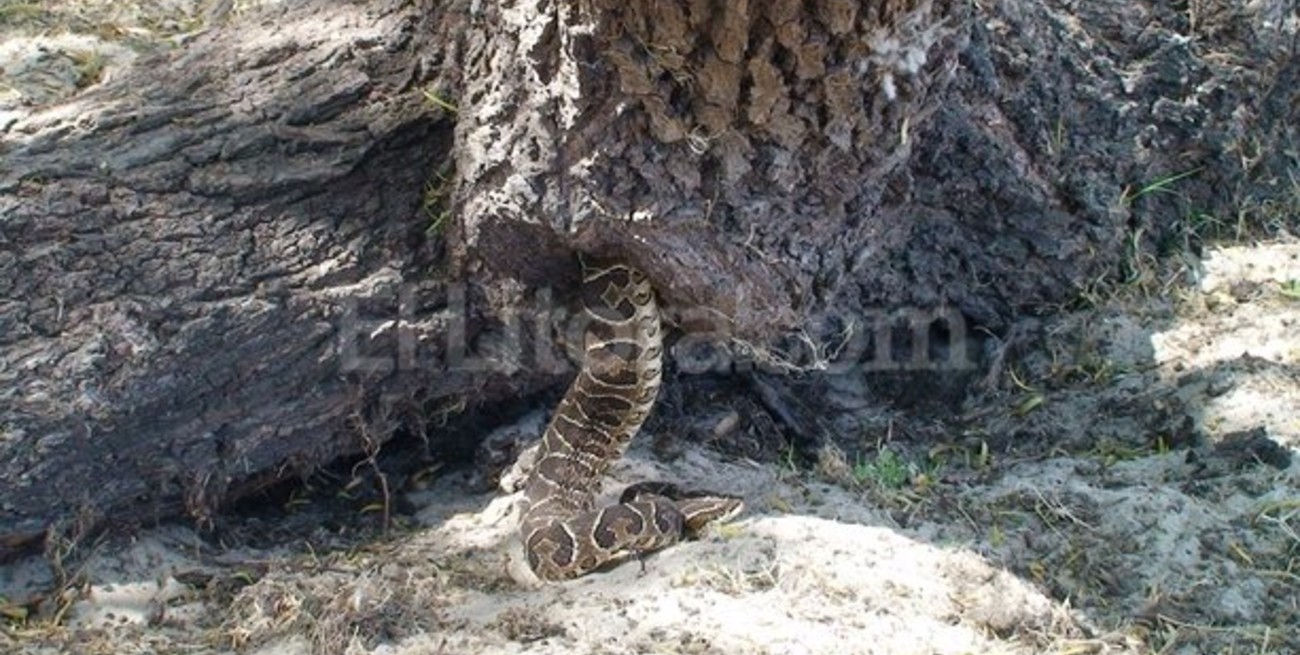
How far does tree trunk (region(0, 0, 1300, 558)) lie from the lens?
418 centimetres

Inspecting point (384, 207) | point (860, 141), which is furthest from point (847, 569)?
point (384, 207)

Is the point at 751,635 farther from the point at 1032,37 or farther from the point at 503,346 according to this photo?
the point at 1032,37

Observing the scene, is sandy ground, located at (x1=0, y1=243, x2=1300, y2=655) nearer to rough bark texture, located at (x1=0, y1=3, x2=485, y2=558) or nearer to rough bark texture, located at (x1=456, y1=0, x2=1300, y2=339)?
rough bark texture, located at (x1=0, y1=3, x2=485, y2=558)

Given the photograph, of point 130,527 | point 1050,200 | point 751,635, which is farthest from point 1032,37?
point 130,527

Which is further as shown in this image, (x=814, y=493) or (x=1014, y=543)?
(x=814, y=493)

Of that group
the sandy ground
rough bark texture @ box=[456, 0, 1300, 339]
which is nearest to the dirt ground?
the sandy ground

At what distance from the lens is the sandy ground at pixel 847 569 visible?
4.25 meters

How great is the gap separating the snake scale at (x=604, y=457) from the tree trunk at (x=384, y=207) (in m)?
0.13

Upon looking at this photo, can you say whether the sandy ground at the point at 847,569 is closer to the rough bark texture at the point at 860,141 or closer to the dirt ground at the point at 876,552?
the dirt ground at the point at 876,552

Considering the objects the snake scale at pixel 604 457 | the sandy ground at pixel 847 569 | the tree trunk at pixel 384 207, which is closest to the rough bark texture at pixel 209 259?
the tree trunk at pixel 384 207

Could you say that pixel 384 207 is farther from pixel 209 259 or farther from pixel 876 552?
pixel 876 552

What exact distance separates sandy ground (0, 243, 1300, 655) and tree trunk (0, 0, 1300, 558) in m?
0.29

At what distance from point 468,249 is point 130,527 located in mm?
1359

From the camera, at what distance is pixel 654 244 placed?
4.52 m
